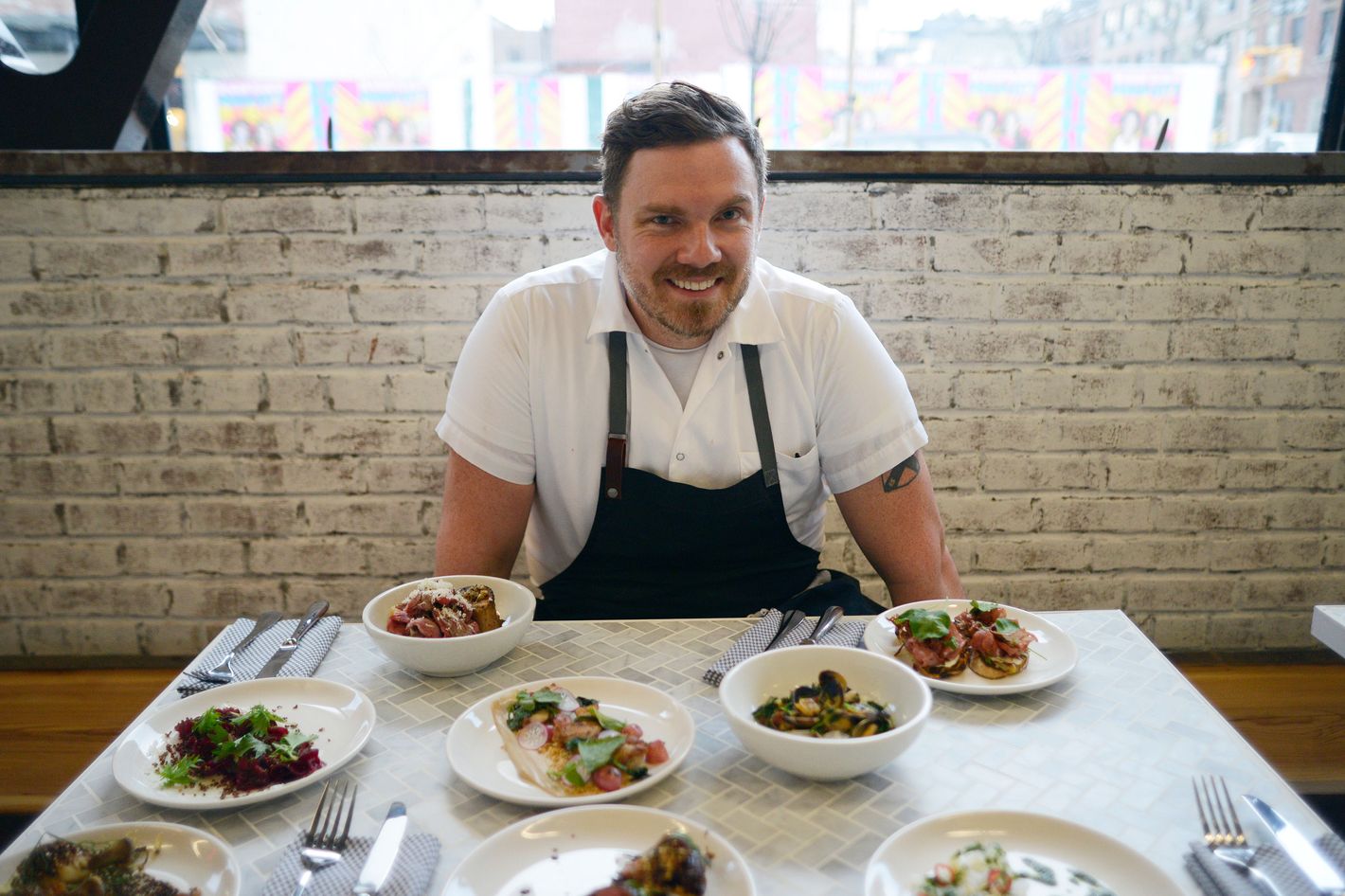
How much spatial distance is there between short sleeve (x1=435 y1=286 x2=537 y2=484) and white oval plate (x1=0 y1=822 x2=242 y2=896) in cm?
93

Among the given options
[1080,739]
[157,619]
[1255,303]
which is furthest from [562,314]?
[1255,303]

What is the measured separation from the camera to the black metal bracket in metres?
2.42

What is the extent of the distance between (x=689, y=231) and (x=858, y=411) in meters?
0.44

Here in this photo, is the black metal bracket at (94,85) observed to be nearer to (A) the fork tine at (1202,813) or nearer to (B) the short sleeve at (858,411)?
(B) the short sleeve at (858,411)

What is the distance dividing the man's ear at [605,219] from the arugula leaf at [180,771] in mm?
1124

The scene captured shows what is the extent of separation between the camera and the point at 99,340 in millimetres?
2393

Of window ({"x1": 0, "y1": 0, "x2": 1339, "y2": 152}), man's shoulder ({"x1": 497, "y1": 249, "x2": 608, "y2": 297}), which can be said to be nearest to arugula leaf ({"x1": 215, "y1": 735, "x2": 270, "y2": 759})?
man's shoulder ({"x1": 497, "y1": 249, "x2": 608, "y2": 297})

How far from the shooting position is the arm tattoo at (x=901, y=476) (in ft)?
5.57

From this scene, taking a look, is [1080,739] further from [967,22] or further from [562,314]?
[967,22]

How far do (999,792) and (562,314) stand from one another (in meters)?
1.16

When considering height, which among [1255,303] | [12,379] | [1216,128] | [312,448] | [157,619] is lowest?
[157,619]

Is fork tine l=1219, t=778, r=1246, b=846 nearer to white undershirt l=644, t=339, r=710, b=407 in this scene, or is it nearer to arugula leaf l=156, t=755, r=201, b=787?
arugula leaf l=156, t=755, r=201, b=787

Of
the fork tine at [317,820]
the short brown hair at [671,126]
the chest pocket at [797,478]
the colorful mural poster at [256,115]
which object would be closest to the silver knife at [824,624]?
the chest pocket at [797,478]

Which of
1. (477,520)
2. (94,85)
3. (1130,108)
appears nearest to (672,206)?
(477,520)
